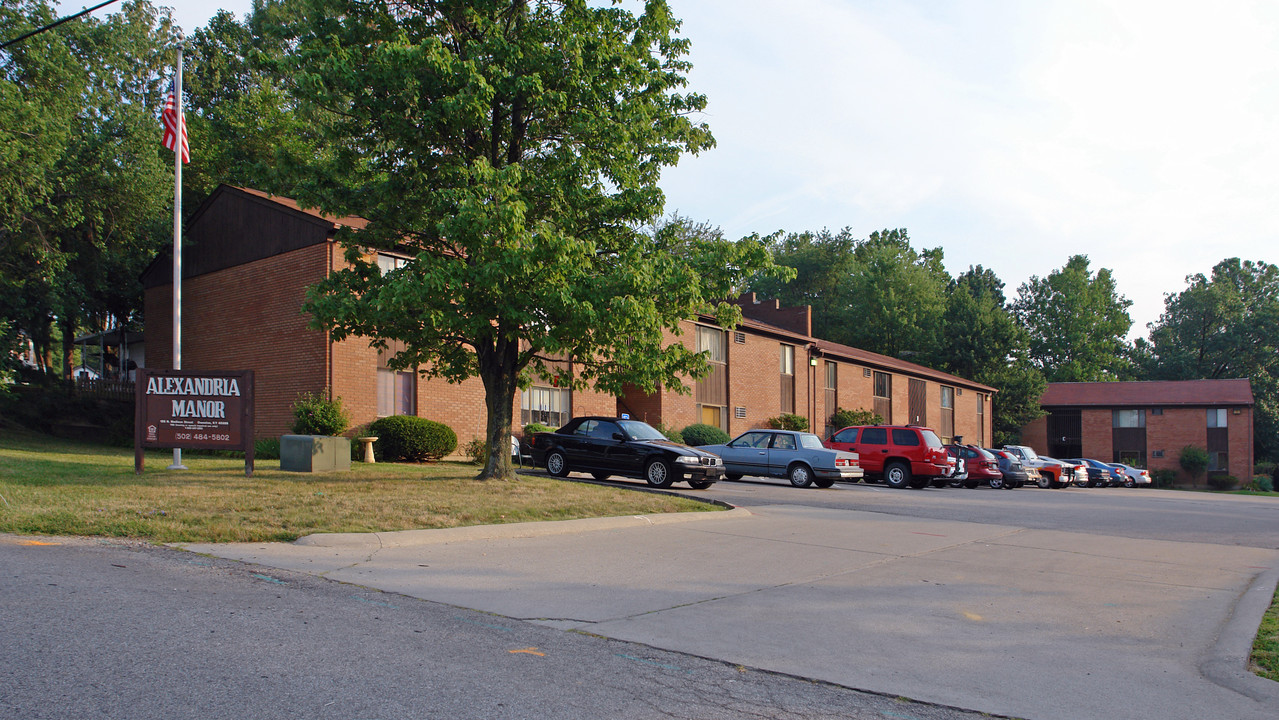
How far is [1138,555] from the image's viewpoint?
11.3 m

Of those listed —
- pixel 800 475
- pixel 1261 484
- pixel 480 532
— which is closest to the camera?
pixel 480 532

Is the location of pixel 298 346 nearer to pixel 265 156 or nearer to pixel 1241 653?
pixel 265 156

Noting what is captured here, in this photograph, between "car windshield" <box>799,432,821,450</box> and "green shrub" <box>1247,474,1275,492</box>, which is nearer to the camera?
"car windshield" <box>799,432,821,450</box>

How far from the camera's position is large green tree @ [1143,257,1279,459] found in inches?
3034

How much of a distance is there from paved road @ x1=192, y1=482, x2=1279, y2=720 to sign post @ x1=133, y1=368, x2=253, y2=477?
6.68 m

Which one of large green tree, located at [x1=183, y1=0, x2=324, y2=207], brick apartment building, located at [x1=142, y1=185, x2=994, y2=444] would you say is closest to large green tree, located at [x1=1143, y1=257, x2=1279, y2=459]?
brick apartment building, located at [x1=142, y1=185, x2=994, y2=444]

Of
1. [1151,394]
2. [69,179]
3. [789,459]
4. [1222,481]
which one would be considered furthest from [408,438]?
[1151,394]

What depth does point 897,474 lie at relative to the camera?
25297mm

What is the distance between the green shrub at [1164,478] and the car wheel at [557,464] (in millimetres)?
51913

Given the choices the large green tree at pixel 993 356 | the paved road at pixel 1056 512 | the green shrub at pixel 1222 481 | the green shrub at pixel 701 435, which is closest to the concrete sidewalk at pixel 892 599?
the paved road at pixel 1056 512

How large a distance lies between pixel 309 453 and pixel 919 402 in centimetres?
4137

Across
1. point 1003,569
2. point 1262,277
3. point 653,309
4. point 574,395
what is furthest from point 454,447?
point 1262,277

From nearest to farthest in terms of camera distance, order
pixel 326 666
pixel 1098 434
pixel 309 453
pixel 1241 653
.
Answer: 1. pixel 326 666
2. pixel 1241 653
3. pixel 309 453
4. pixel 1098 434

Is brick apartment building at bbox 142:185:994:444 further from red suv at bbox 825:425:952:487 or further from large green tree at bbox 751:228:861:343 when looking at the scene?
large green tree at bbox 751:228:861:343
